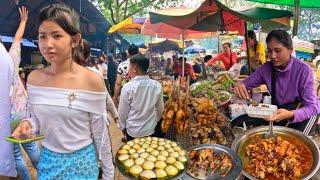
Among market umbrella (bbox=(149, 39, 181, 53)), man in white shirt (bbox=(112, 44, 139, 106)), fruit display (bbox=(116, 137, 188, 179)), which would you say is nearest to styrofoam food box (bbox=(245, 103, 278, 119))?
fruit display (bbox=(116, 137, 188, 179))

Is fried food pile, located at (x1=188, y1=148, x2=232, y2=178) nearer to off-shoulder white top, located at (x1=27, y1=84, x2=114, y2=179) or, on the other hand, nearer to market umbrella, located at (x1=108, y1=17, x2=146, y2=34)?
off-shoulder white top, located at (x1=27, y1=84, x2=114, y2=179)

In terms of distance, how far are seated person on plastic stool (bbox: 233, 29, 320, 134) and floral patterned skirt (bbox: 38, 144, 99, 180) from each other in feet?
6.39

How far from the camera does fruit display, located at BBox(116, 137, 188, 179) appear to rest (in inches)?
87.7

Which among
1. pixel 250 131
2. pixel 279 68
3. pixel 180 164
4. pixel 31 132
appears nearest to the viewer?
pixel 31 132

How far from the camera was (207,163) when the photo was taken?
8.70ft

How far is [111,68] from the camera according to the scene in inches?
520

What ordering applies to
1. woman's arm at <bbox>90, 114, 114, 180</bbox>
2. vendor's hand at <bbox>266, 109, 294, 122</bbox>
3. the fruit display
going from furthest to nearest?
1. vendor's hand at <bbox>266, 109, 294, 122</bbox>
2. the fruit display
3. woman's arm at <bbox>90, 114, 114, 180</bbox>

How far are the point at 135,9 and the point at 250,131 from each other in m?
19.3

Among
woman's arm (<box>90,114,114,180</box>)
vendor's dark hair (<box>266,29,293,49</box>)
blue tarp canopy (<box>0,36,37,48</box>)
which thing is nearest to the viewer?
woman's arm (<box>90,114,114,180</box>)

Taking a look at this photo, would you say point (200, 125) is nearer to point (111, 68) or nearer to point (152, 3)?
point (111, 68)

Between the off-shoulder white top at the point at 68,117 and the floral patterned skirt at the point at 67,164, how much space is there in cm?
4

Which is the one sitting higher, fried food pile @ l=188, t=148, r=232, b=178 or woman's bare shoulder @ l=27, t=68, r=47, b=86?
woman's bare shoulder @ l=27, t=68, r=47, b=86

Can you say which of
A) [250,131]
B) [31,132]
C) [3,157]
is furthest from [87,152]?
[250,131]

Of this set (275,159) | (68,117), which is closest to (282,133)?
(275,159)
